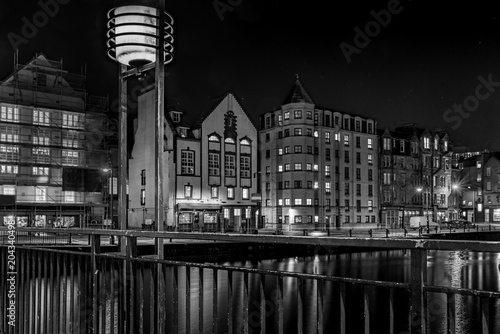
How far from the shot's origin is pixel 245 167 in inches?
2670

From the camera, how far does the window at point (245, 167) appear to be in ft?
221

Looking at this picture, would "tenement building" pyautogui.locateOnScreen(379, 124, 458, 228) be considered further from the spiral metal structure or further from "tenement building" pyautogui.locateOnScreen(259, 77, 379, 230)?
the spiral metal structure

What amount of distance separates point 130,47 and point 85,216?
55892 millimetres

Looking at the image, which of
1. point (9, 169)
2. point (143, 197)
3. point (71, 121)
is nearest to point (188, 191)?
point (143, 197)

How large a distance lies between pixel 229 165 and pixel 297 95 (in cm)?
1649

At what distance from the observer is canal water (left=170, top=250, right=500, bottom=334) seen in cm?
2192

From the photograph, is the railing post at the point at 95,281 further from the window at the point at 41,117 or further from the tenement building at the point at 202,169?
the window at the point at 41,117

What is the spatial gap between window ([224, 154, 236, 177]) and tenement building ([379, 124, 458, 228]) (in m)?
29.8

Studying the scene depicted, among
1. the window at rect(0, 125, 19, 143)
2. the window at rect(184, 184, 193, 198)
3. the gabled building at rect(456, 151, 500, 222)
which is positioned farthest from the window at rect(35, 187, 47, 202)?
the gabled building at rect(456, 151, 500, 222)

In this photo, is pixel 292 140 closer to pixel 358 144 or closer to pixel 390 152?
pixel 358 144

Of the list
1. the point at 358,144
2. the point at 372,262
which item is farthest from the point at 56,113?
the point at 358,144

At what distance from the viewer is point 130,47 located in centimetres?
744

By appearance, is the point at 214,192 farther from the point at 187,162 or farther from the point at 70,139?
the point at 70,139

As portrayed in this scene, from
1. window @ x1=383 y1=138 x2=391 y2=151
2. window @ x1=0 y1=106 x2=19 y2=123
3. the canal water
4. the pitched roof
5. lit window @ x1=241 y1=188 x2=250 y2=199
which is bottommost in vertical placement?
the canal water
